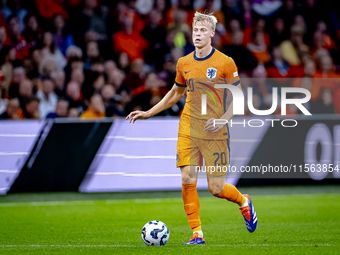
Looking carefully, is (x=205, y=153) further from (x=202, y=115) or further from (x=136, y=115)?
(x=136, y=115)

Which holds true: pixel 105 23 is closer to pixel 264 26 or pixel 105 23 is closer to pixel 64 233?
pixel 264 26

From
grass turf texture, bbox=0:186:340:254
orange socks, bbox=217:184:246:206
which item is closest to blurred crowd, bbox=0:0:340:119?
grass turf texture, bbox=0:186:340:254

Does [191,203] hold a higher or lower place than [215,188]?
lower

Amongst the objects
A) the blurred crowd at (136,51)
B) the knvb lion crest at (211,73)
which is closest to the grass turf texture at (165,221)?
the knvb lion crest at (211,73)

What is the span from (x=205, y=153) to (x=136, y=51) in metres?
7.06

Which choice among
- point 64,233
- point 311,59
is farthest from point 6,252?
point 311,59

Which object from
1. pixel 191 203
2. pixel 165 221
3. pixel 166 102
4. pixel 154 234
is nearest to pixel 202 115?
pixel 166 102

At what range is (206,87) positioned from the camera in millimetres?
5707

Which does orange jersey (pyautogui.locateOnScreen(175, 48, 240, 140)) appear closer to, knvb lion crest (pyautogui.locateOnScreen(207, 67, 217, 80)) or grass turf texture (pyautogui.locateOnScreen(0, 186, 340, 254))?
knvb lion crest (pyautogui.locateOnScreen(207, 67, 217, 80))

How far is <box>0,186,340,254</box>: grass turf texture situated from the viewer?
5.48 metres

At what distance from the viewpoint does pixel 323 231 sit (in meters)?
6.49

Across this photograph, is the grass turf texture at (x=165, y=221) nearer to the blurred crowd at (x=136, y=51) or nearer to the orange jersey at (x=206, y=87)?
the orange jersey at (x=206, y=87)

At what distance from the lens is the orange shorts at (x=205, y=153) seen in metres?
5.71

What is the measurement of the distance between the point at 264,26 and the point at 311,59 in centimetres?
162
